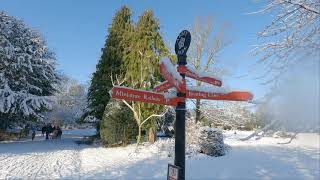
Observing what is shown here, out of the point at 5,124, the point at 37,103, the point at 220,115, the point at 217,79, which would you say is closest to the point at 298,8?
the point at 217,79

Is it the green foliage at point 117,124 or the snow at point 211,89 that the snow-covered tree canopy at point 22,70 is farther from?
the snow at point 211,89

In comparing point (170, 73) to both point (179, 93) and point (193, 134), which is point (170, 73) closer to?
point (179, 93)

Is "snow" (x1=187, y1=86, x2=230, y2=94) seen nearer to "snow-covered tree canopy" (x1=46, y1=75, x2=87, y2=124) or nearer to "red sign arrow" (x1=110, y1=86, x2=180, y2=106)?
"red sign arrow" (x1=110, y1=86, x2=180, y2=106)

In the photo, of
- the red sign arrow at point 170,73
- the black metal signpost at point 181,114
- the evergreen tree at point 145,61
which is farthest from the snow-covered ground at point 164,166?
the red sign arrow at point 170,73

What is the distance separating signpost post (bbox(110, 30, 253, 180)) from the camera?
450 cm

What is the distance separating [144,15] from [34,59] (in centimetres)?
1040

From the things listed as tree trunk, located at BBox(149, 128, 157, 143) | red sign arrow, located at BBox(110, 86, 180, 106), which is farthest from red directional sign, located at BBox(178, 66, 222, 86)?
tree trunk, located at BBox(149, 128, 157, 143)

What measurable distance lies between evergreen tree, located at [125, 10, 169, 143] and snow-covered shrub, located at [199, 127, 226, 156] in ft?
17.0

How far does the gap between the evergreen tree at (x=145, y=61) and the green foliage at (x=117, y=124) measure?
83 cm

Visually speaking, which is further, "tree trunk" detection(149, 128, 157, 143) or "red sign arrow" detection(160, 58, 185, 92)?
"tree trunk" detection(149, 128, 157, 143)

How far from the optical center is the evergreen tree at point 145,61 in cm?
2525

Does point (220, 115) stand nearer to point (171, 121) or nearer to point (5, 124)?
point (171, 121)

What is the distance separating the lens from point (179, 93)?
4.79 metres

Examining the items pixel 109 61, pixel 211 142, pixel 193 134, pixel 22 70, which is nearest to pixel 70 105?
pixel 109 61
